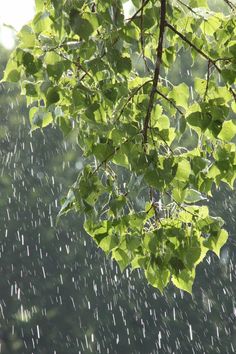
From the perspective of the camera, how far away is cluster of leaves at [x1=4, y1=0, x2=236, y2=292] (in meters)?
1.96

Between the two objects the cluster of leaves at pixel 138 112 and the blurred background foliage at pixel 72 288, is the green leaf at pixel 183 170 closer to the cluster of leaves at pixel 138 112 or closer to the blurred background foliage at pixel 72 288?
the cluster of leaves at pixel 138 112

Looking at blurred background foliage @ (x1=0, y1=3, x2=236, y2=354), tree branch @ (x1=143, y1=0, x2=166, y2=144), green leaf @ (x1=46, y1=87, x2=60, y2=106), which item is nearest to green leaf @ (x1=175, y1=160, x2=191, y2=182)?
tree branch @ (x1=143, y1=0, x2=166, y2=144)

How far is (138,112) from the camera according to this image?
218cm

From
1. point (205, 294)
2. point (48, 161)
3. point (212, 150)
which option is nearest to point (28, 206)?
point (48, 161)

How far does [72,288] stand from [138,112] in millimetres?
13001

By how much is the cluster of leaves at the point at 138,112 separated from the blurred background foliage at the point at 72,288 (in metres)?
12.5

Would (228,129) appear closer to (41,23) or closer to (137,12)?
(137,12)

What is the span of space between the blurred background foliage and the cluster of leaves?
12518mm

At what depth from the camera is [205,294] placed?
581 inches

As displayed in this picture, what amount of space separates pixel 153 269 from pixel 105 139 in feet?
1.21

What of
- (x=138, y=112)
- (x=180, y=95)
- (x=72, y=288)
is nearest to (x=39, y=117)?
(x=138, y=112)

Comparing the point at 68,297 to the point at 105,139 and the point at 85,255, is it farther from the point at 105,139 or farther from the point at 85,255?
the point at 105,139

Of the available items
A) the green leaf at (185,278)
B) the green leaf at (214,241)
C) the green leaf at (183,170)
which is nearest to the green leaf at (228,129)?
the green leaf at (183,170)

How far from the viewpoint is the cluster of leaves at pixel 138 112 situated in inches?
77.0
